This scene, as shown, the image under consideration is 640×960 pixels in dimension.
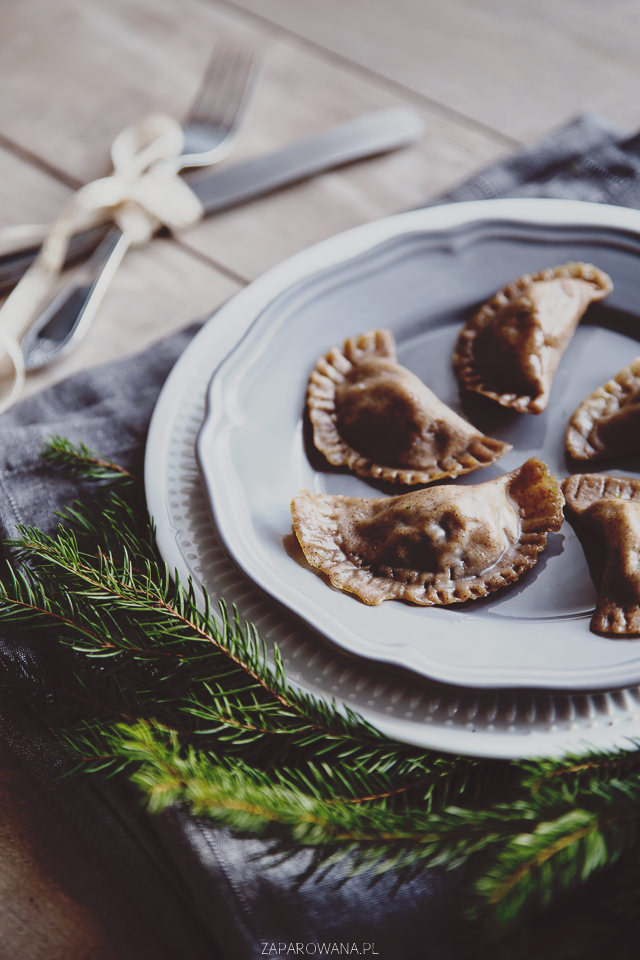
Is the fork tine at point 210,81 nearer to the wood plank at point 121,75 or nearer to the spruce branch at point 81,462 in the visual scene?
the wood plank at point 121,75

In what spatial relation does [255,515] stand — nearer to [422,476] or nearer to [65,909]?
[422,476]

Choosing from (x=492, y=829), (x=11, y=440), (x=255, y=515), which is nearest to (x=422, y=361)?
(x=255, y=515)

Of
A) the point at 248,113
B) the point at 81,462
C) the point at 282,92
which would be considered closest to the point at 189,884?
the point at 81,462

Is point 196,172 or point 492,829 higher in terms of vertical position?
point 196,172

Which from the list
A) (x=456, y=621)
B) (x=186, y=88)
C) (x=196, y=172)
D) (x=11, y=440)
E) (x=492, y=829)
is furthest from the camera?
(x=186, y=88)

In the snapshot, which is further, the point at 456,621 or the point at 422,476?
Answer: the point at 422,476

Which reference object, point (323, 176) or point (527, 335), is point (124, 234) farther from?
point (527, 335)

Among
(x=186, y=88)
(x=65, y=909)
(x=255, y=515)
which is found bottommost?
(x=65, y=909)
